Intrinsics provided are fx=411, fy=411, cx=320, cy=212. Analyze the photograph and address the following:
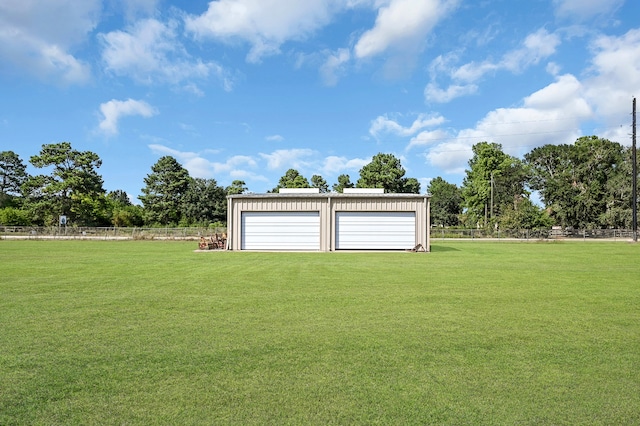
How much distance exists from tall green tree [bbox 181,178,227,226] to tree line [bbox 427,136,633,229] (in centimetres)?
3588

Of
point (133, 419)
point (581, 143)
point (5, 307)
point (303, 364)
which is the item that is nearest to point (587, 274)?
point (303, 364)

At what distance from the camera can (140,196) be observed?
55656 millimetres

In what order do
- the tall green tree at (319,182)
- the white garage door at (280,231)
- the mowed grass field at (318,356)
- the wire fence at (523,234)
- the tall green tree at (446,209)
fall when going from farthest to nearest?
the tall green tree at (446,209) → the tall green tree at (319,182) → the wire fence at (523,234) → the white garage door at (280,231) → the mowed grass field at (318,356)

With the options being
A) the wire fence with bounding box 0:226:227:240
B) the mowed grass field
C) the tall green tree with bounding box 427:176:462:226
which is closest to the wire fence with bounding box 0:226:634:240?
the wire fence with bounding box 0:226:227:240

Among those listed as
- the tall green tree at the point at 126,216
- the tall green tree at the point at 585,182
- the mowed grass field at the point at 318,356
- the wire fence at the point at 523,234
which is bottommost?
the mowed grass field at the point at 318,356

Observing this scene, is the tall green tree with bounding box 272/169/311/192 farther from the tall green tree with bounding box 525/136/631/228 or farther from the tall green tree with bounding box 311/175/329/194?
the tall green tree with bounding box 525/136/631/228

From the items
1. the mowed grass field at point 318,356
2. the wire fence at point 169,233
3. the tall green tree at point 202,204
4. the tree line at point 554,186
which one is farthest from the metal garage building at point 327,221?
the tall green tree at point 202,204

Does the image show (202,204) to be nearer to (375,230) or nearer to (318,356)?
(375,230)

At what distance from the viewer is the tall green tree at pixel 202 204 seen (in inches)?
2210

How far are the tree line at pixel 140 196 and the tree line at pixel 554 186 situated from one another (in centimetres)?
1050

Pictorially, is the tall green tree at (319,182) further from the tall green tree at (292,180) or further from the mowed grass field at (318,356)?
the mowed grass field at (318,356)

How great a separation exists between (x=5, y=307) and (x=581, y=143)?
65.5 meters

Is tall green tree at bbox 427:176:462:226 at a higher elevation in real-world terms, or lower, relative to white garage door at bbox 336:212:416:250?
higher

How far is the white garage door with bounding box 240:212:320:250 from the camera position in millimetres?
24000
